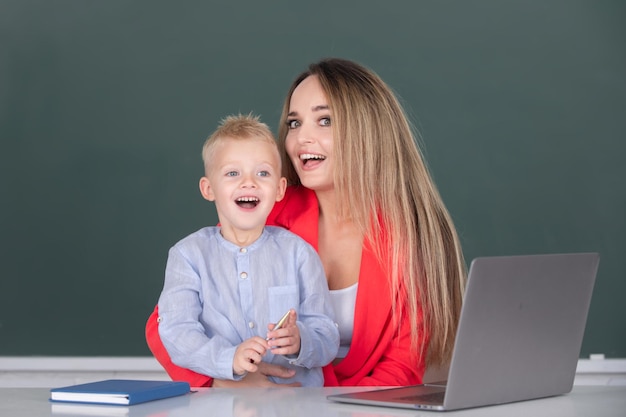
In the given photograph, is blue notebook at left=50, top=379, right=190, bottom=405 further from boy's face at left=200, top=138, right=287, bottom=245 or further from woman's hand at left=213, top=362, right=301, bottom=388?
boy's face at left=200, top=138, right=287, bottom=245

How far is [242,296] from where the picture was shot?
2027 mm

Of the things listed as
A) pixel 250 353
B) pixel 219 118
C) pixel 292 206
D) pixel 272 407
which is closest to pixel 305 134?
pixel 292 206

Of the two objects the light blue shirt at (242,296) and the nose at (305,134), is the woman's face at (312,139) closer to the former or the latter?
the nose at (305,134)

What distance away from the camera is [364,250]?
235 centimetres

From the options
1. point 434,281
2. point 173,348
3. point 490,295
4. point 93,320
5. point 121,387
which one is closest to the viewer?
point 490,295

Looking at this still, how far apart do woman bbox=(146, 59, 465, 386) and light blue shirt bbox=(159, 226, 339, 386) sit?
272 mm

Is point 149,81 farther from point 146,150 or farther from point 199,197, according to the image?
point 199,197

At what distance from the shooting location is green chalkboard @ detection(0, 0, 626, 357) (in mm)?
3836

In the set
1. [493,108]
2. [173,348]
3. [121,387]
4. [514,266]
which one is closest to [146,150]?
[493,108]

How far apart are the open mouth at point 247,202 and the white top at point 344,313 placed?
450 millimetres

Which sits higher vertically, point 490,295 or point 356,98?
point 356,98

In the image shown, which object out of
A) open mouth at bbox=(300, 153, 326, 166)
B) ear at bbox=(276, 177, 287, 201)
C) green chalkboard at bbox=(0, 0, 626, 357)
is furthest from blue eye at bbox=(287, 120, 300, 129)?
green chalkboard at bbox=(0, 0, 626, 357)

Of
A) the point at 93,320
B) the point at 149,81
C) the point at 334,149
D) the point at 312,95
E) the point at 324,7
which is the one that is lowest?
the point at 93,320

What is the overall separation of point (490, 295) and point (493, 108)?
8.95 feet
